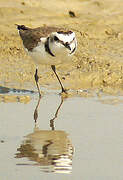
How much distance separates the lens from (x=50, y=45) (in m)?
10.3

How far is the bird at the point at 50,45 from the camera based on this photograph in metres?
10.1

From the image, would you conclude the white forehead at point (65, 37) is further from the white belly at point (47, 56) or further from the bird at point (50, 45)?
the white belly at point (47, 56)

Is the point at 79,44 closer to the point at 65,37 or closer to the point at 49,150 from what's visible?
the point at 65,37

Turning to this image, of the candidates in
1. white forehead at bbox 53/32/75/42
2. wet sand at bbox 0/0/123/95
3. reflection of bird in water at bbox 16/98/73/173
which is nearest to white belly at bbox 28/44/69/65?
white forehead at bbox 53/32/75/42

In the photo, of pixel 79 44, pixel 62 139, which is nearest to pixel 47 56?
pixel 62 139

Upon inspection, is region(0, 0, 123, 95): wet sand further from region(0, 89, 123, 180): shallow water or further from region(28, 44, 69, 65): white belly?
region(0, 89, 123, 180): shallow water

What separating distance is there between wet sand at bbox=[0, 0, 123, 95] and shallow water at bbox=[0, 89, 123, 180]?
3.91 ft

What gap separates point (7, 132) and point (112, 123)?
1.48 meters

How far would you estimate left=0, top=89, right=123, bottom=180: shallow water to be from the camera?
22.5 ft

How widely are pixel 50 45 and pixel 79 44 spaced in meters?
3.57

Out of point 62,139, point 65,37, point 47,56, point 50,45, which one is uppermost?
point 65,37

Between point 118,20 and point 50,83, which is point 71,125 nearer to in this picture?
point 50,83

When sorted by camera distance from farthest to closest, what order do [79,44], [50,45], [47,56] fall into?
1. [79,44]
2. [47,56]
3. [50,45]

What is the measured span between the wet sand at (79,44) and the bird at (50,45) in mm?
724
